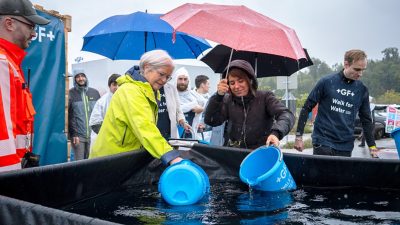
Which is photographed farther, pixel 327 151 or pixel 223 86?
pixel 327 151

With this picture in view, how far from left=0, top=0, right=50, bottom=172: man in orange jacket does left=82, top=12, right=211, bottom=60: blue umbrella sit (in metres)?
3.80

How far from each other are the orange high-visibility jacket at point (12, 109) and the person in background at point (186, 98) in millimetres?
3927

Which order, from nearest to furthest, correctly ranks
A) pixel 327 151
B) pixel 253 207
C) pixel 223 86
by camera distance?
pixel 253 207 → pixel 223 86 → pixel 327 151

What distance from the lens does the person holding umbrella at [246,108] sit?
366cm

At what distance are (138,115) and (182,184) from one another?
0.59 meters

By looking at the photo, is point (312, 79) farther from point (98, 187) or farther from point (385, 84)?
point (98, 187)

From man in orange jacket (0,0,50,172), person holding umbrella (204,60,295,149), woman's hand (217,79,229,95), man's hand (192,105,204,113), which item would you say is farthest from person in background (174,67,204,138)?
man in orange jacket (0,0,50,172)

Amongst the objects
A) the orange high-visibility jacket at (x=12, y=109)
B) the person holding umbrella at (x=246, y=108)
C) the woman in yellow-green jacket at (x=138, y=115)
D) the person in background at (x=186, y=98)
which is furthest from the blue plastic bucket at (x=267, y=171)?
the person in background at (x=186, y=98)

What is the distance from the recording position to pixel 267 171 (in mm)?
3121

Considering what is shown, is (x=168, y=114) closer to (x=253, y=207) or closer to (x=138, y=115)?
(x=138, y=115)

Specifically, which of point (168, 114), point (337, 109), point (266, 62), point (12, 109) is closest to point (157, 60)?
point (12, 109)

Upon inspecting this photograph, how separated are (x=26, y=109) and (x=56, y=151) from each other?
8.82 feet

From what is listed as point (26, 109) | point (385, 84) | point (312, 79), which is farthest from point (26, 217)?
point (312, 79)

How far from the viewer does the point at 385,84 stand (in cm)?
7869
